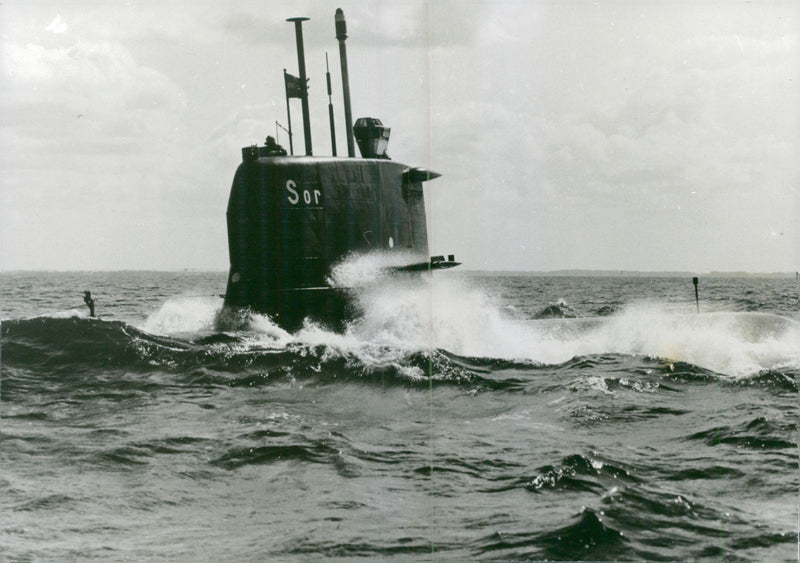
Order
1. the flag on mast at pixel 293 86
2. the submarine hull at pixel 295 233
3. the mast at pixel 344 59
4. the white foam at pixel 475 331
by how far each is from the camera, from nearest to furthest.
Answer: the submarine hull at pixel 295 233 → the white foam at pixel 475 331 → the flag on mast at pixel 293 86 → the mast at pixel 344 59

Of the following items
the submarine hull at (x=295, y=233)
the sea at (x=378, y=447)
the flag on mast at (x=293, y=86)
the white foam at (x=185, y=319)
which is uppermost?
the flag on mast at (x=293, y=86)

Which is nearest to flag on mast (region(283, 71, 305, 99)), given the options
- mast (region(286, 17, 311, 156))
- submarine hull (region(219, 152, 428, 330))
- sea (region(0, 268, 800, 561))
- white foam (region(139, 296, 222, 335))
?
mast (region(286, 17, 311, 156))

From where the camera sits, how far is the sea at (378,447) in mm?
5617

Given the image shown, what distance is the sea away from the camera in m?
5.62

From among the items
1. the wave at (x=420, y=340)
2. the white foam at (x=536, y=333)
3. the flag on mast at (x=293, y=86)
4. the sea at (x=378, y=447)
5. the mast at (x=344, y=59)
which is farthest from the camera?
the mast at (x=344, y=59)

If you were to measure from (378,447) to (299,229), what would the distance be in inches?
241

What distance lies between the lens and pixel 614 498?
6.34 m

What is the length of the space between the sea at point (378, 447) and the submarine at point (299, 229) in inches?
16.6

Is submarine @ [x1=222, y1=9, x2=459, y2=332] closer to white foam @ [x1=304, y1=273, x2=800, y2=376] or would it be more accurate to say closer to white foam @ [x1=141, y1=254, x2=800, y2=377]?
white foam @ [x1=141, y1=254, x2=800, y2=377]

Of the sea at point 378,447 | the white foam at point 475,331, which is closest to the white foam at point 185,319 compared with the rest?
the white foam at point 475,331

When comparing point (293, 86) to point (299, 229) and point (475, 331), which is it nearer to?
point (299, 229)

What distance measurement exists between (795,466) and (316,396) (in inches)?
236

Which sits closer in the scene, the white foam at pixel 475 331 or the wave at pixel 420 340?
the wave at pixel 420 340

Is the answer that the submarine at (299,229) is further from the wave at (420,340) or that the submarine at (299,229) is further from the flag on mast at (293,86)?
the flag on mast at (293,86)
